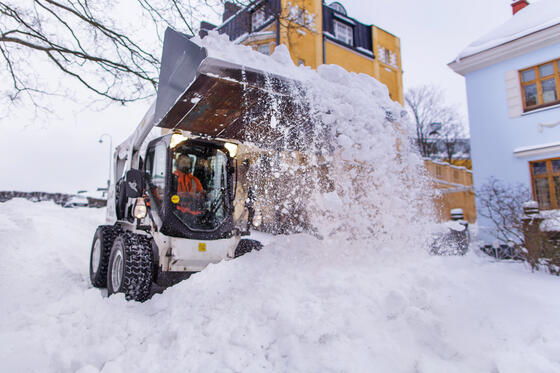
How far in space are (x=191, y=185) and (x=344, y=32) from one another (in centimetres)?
1868

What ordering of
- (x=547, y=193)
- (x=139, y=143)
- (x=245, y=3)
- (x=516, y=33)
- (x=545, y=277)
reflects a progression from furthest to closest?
(x=516, y=33), (x=547, y=193), (x=245, y=3), (x=139, y=143), (x=545, y=277)

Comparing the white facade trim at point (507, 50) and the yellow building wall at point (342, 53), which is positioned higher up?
the yellow building wall at point (342, 53)

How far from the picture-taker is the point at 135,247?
403 centimetres

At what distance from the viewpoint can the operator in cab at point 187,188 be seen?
445 cm

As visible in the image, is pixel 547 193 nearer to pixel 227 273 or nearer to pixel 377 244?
pixel 377 244

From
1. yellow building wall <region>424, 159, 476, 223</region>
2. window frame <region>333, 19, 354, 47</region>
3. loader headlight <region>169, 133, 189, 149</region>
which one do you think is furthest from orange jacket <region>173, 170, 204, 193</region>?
window frame <region>333, 19, 354, 47</region>

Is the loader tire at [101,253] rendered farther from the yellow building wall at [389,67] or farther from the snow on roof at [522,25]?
the yellow building wall at [389,67]

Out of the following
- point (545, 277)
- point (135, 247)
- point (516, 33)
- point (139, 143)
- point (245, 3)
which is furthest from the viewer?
point (516, 33)

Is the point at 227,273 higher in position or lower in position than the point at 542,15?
lower

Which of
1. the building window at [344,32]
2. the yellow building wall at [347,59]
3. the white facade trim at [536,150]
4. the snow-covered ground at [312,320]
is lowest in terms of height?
the snow-covered ground at [312,320]

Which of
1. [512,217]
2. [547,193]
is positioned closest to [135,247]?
[512,217]

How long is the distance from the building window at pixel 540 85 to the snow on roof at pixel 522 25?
42.6 inches

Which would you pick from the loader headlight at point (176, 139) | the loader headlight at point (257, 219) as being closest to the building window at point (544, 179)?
the loader headlight at point (257, 219)

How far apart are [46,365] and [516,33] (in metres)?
13.1
